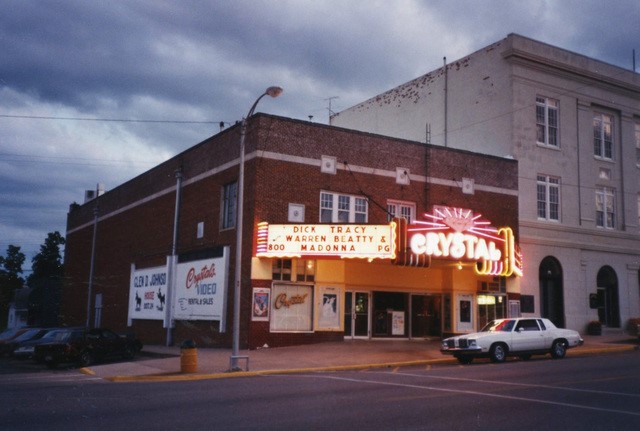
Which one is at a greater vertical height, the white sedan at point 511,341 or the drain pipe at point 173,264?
the drain pipe at point 173,264

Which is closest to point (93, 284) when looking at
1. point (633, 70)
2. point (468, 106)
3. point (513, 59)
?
point (468, 106)

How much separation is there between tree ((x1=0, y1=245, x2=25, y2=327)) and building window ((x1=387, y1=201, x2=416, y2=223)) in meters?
64.8

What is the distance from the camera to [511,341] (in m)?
23.5

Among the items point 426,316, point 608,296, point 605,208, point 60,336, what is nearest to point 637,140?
point 605,208

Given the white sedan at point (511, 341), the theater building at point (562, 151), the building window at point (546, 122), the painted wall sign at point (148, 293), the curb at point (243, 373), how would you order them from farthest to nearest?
the building window at point (546, 122)
the theater building at point (562, 151)
the painted wall sign at point (148, 293)
the white sedan at point (511, 341)
the curb at point (243, 373)

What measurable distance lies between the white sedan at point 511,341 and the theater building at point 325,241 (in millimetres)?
4265

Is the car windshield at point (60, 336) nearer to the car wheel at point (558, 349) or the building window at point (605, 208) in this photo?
the car wheel at point (558, 349)

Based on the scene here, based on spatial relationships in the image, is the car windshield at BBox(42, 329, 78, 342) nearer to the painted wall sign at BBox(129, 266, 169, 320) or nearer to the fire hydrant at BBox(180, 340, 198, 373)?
the fire hydrant at BBox(180, 340, 198, 373)

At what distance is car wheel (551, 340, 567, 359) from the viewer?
24.6 meters

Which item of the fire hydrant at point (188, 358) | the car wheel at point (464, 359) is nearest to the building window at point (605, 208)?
the car wheel at point (464, 359)

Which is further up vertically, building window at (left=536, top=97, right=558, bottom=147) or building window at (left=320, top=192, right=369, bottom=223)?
building window at (left=536, top=97, right=558, bottom=147)

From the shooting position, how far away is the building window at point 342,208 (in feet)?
96.8

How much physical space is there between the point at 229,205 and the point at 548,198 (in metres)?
18.5

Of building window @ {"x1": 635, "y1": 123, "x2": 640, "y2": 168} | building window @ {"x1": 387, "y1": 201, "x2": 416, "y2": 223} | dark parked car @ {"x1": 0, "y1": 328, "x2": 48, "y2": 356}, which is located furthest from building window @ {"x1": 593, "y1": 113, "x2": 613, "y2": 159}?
dark parked car @ {"x1": 0, "y1": 328, "x2": 48, "y2": 356}
